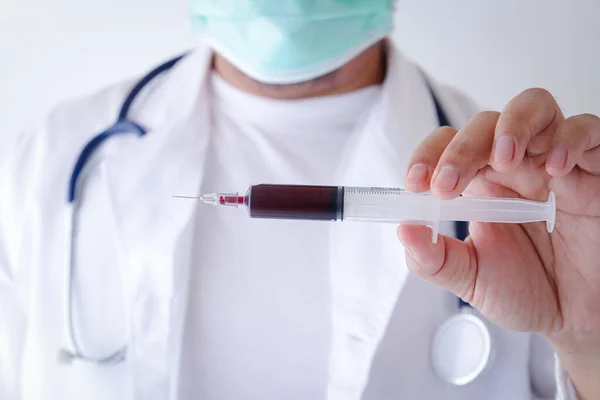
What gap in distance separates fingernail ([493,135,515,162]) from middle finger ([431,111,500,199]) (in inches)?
0.8

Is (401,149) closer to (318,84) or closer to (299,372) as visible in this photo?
(318,84)

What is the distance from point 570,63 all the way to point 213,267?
0.79 metres

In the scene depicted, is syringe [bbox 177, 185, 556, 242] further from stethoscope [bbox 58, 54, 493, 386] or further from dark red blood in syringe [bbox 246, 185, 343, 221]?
stethoscope [bbox 58, 54, 493, 386]

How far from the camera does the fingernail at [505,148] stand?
0.43 m

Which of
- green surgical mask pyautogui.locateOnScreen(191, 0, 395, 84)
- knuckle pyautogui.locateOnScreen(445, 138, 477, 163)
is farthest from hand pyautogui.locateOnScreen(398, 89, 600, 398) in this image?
green surgical mask pyautogui.locateOnScreen(191, 0, 395, 84)

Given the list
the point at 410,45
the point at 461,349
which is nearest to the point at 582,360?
the point at 461,349

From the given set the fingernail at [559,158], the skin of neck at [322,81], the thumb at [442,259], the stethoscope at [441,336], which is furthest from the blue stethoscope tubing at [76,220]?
the fingernail at [559,158]

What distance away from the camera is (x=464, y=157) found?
0.44m

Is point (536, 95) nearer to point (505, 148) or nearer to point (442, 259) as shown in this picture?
point (505, 148)

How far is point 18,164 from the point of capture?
0.80 m

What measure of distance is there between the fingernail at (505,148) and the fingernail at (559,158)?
52 mm

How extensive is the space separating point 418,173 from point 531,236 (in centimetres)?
23

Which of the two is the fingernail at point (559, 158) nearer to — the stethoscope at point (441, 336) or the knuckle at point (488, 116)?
the knuckle at point (488, 116)

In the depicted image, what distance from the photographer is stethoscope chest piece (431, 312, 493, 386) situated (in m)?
0.66
